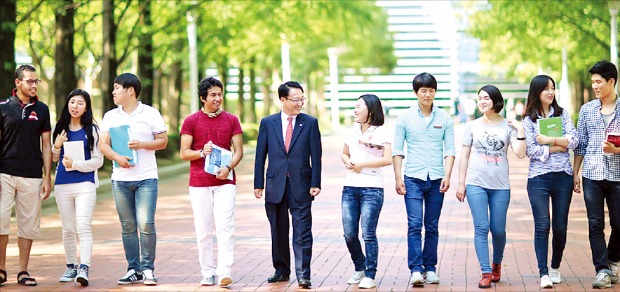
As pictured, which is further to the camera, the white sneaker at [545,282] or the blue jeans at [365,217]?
the blue jeans at [365,217]

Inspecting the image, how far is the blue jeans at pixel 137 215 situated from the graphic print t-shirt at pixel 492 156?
277 centimetres

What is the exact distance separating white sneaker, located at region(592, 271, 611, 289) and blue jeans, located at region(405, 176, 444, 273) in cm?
136

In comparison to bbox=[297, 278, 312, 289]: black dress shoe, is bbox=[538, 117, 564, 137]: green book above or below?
above

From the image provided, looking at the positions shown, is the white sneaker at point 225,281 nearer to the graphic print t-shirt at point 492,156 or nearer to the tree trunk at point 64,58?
the graphic print t-shirt at point 492,156

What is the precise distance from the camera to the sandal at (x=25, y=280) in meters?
10.5

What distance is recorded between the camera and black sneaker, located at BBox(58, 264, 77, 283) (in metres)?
10.7

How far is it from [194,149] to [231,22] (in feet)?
85.7

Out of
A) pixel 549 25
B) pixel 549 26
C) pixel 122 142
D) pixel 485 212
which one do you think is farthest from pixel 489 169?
pixel 549 26

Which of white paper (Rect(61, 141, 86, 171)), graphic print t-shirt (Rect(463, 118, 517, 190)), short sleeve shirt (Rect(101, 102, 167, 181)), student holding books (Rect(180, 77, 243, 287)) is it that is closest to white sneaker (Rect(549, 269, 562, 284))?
graphic print t-shirt (Rect(463, 118, 517, 190))

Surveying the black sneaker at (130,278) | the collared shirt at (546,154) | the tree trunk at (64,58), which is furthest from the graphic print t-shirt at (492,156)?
the tree trunk at (64,58)

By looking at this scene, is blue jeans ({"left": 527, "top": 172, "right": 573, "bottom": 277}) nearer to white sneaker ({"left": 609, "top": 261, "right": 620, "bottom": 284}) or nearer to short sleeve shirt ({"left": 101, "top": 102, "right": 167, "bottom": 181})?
white sneaker ({"left": 609, "top": 261, "right": 620, "bottom": 284})

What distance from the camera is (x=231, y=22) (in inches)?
1423

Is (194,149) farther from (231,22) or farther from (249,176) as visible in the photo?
(231,22)

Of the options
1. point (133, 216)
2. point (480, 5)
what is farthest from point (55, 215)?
point (480, 5)
